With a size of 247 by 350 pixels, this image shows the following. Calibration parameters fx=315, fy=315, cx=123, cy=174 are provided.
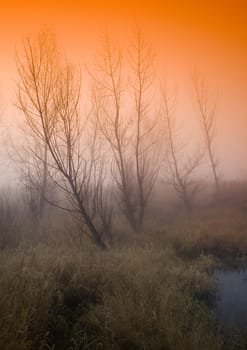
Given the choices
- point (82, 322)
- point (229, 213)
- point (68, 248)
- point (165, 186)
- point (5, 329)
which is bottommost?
point (82, 322)

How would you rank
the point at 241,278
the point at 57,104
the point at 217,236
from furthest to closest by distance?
the point at 217,236 < the point at 57,104 < the point at 241,278

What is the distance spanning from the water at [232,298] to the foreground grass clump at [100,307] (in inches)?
13.1

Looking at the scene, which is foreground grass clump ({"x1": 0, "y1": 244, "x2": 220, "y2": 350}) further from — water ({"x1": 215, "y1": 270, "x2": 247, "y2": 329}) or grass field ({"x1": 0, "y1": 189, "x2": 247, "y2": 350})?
water ({"x1": 215, "y1": 270, "x2": 247, "y2": 329})

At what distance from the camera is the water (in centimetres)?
515

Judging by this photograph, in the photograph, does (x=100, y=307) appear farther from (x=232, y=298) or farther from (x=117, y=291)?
(x=232, y=298)

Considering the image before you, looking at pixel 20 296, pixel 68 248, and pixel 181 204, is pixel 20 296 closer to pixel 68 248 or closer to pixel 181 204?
pixel 68 248

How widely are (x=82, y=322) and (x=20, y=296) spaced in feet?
3.24

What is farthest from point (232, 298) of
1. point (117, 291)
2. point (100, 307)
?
point (100, 307)

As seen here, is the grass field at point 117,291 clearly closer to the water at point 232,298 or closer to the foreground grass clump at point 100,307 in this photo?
the foreground grass clump at point 100,307

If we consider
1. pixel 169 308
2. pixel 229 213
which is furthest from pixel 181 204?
pixel 169 308

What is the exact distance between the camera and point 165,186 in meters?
20.8

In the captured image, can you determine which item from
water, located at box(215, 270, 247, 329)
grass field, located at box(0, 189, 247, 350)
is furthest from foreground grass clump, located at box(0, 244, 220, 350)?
water, located at box(215, 270, 247, 329)

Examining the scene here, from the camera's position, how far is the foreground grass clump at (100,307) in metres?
3.80

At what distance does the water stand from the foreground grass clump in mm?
332
